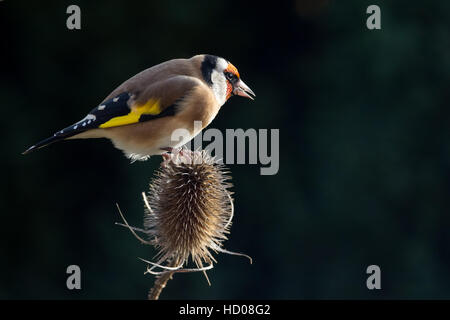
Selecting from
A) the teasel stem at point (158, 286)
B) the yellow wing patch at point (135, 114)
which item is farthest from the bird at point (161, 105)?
the teasel stem at point (158, 286)

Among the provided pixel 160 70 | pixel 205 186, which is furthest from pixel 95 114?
pixel 205 186

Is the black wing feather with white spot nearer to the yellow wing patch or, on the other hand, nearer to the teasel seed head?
the yellow wing patch

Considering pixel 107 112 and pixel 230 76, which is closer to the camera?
pixel 107 112

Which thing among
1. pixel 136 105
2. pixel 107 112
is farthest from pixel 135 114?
pixel 107 112

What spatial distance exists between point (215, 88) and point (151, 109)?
1.65 ft

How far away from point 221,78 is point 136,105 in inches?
25.7

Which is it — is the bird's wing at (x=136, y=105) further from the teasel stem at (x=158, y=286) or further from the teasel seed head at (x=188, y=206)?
the teasel stem at (x=158, y=286)

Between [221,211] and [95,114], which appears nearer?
[95,114]

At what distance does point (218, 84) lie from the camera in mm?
3805

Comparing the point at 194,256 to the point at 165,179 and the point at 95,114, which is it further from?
the point at 95,114

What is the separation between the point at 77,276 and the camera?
496cm

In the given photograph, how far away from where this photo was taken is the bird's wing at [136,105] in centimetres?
341

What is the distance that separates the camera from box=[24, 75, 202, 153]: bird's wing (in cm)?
341

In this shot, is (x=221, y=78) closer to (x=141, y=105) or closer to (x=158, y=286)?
(x=141, y=105)
